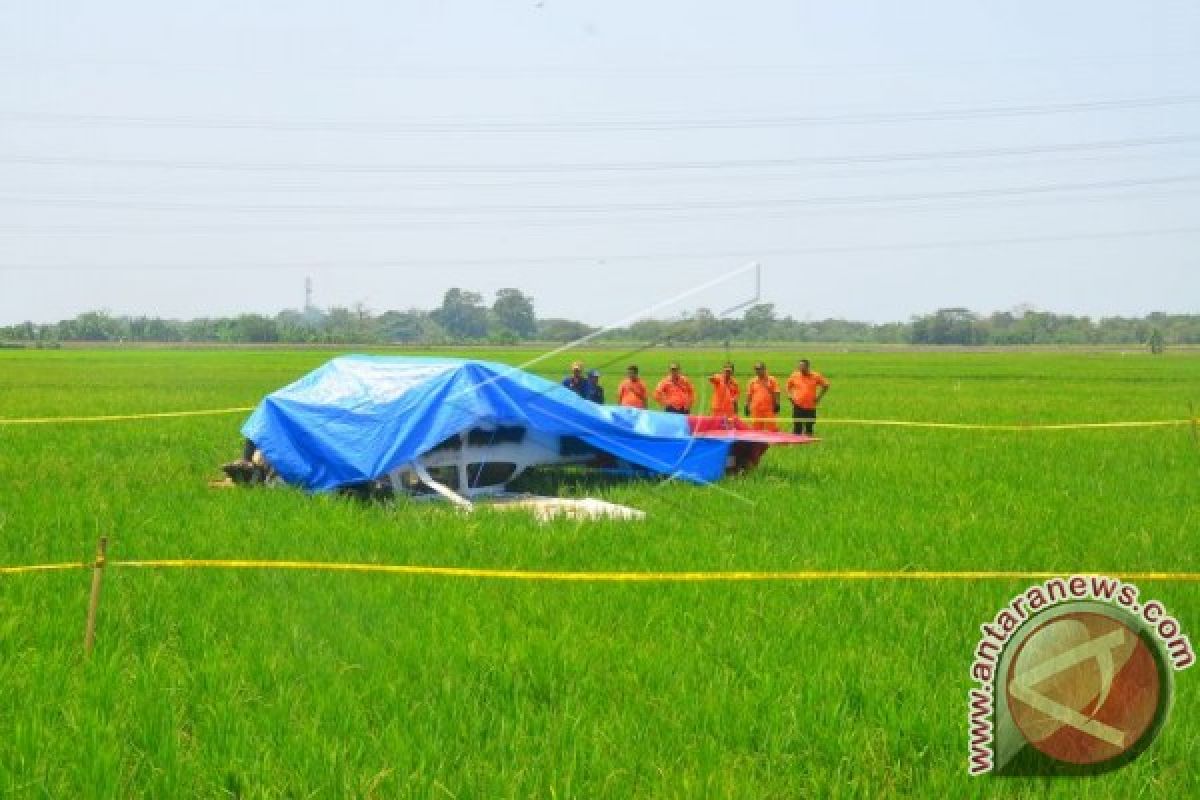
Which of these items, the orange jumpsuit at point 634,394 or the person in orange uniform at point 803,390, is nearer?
the orange jumpsuit at point 634,394

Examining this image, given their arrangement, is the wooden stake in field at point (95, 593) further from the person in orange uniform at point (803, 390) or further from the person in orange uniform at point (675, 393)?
the person in orange uniform at point (803, 390)

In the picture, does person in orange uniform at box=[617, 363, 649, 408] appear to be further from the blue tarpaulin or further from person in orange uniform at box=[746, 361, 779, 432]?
the blue tarpaulin

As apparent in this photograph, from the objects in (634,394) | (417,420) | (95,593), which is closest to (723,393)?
(634,394)

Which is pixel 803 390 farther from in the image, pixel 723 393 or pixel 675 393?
pixel 675 393

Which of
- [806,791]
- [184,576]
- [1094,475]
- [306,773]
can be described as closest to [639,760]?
[806,791]

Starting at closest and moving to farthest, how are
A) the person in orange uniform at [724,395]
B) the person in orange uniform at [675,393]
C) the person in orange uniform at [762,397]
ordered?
the person in orange uniform at [724,395] → the person in orange uniform at [675,393] → the person in orange uniform at [762,397]

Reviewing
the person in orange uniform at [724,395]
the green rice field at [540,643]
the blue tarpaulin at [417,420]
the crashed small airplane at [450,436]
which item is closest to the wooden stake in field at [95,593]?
the green rice field at [540,643]

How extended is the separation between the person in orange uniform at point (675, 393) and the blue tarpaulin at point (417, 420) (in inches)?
146

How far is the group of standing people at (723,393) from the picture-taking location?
15.2 metres

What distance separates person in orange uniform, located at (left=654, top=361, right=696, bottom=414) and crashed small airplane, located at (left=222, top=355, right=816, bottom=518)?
3608 mm

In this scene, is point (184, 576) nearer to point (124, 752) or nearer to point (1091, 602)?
point (124, 752)

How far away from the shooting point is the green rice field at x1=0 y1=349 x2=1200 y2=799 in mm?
4180

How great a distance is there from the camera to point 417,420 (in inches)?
→ 404

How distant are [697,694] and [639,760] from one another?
28.2 inches
